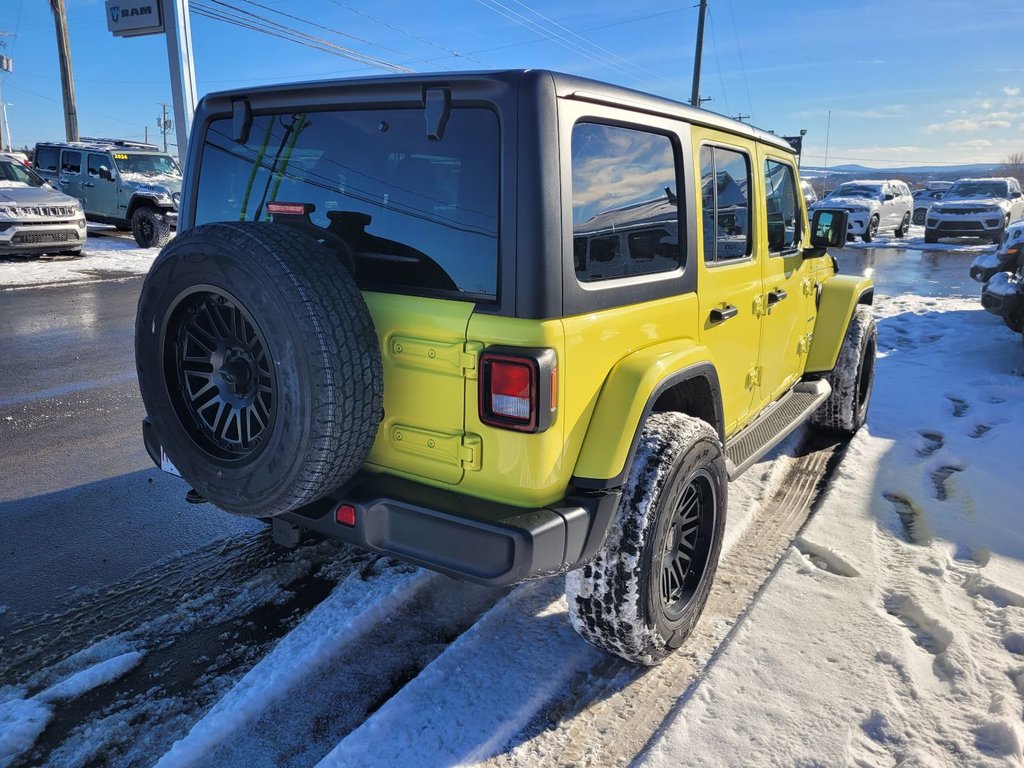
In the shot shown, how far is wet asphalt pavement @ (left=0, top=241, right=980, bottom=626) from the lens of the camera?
11.1 feet

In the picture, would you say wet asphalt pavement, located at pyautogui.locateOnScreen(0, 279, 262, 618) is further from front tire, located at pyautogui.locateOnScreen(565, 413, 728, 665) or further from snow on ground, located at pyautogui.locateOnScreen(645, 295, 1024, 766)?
snow on ground, located at pyautogui.locateOnScreen(645, 295, 1024, 766)

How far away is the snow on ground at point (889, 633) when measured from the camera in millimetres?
2340

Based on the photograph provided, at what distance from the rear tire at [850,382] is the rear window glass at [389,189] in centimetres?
341

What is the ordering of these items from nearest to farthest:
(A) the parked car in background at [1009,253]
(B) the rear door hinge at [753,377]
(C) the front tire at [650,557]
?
(C) the front tire at [650,557], (B) the rear door hinge at [753,377], (A) the parked car in background at [1009,253]

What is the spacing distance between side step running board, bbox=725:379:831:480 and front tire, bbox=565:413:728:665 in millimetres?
442

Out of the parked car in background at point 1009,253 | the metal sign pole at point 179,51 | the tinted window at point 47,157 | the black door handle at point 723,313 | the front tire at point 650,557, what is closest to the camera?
the front tire at point 650,557

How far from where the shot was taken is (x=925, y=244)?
69.7 feet

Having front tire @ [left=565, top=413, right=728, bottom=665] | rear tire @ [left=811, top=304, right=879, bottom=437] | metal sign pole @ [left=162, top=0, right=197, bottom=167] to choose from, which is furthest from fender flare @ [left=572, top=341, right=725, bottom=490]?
metal sign pole @ [left=162, top=0, right=197, bottom=167]

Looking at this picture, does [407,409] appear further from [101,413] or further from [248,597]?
[101,413]

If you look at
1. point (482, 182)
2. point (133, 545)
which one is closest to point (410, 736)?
point (482, 182)

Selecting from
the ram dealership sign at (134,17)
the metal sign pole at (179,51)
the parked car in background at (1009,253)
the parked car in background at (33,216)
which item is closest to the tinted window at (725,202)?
the parked car in background at (1009,253)

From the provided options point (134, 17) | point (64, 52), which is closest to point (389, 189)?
point (134, 17)

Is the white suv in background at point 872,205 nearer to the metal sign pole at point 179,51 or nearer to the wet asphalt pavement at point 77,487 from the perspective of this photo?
the metal sign pole at point 179,51

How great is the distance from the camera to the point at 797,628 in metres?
2.90
